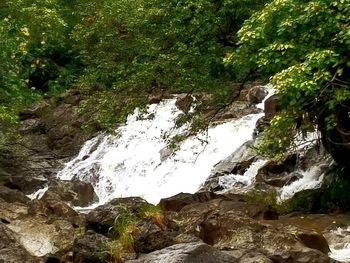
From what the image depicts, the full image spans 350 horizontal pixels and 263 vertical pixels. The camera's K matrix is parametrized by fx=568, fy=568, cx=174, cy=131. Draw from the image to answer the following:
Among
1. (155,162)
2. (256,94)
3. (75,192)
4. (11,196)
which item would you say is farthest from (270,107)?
(11,196)

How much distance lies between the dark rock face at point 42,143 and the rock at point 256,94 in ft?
22.7

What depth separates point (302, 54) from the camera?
30.1 ft

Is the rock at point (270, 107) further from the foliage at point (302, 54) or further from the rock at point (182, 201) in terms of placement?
the foliage at point (302, 54)

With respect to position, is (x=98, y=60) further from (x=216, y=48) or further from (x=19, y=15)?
(x=19, y=15)

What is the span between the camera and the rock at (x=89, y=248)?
29.2 feet

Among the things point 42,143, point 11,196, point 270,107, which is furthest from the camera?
point 42,143

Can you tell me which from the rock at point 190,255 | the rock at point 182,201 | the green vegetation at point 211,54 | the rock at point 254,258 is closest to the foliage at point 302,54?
the green vegetation at point 211,54

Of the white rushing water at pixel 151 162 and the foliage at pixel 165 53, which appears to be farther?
the white rushing water at pixel 151 162

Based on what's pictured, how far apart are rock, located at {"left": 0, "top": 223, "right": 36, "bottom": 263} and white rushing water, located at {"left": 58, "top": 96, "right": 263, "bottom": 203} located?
8.02 m

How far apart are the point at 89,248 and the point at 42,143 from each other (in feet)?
51.6

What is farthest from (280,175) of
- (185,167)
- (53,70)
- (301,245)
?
(53,70)

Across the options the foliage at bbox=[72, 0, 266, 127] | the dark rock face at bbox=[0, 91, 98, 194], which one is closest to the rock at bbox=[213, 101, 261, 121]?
the dark rock face at bbox=[0, 91, 98, 194]

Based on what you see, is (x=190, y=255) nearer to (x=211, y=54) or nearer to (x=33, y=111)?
(x=211, y=54)

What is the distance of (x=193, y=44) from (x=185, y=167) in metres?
6.73
